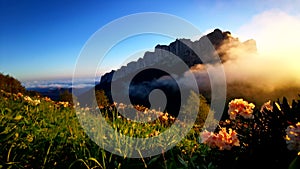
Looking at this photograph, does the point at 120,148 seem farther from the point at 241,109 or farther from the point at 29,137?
the point at 241,109

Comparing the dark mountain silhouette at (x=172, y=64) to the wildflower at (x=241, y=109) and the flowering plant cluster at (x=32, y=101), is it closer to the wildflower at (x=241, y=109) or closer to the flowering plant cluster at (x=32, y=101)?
the flowering plant cluster at (x=32, y=101)

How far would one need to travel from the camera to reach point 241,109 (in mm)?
3418

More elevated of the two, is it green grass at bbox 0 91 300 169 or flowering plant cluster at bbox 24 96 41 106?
flowering plant cluster at bbox 24 96 41 106

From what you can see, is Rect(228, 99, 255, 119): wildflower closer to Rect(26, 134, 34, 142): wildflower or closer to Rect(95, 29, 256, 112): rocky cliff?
Rect(26, 134, 34, 142): wildflower

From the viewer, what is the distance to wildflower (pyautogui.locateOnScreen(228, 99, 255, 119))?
3348 mm

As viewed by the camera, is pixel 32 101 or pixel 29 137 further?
pixel 32 101

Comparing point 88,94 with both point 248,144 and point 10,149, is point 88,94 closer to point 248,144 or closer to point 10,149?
point 10,149

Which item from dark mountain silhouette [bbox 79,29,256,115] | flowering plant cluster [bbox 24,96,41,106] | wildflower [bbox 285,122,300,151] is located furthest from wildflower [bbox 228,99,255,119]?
dark mountain silhouette [bbox 79,29,256,115]

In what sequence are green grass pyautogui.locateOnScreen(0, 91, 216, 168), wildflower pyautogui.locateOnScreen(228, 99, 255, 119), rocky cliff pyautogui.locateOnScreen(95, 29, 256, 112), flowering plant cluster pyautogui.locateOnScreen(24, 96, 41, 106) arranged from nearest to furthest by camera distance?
1. wildflower pyautogui.locateOnScreen(228, 99, 255, 119)
2. green grass pyautogui.locateOnScreen(0, 91, 216, 168)
3. flowering plant cluster pyautogui.locateOnScreen(24, 96, 41, 106)
4. rocky cliff pyautogui.locateOnScreen(95, 29, 256, 112)

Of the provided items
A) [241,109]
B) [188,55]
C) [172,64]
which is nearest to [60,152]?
[241,109]

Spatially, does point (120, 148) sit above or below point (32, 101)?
below

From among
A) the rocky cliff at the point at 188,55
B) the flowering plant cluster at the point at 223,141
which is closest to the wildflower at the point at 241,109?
the flowering plant cluster at the point at 223,141

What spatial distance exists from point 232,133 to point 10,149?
7.76ft

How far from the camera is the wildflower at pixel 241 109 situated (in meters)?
3.35
